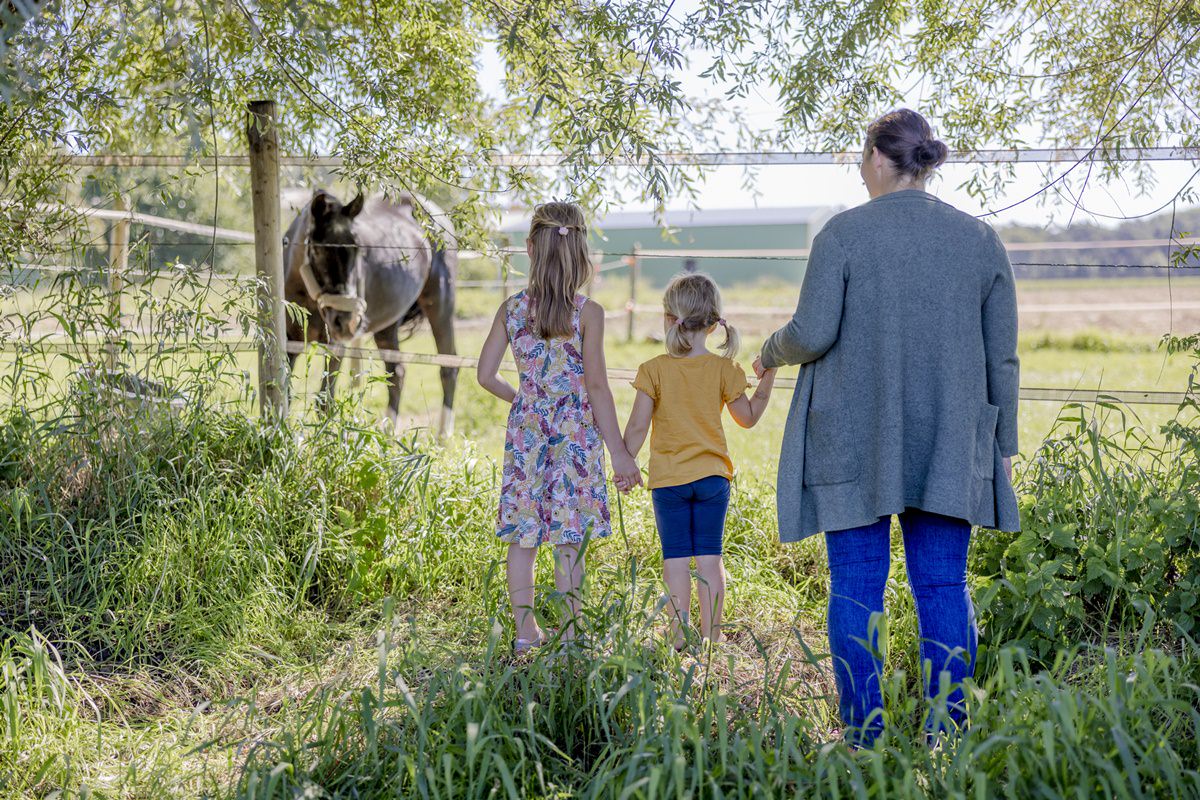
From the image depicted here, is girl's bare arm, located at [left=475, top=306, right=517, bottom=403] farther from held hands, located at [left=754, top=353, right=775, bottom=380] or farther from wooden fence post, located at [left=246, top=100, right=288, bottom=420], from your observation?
wooden fence post, located at [left=246, top=100, right=288, bottom=420]

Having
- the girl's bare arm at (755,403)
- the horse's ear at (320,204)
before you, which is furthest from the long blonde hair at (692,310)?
the horse's ear at (320,204)

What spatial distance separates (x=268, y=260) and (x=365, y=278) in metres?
2.24

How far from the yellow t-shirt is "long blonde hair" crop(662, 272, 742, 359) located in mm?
43

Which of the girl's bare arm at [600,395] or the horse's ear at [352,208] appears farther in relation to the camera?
the horse's ear at [352,208]

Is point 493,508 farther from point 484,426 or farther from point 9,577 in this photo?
point 484,426

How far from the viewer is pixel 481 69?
171 inches

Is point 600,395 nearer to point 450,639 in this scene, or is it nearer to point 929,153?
point 450,639

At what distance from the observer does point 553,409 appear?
298 cm

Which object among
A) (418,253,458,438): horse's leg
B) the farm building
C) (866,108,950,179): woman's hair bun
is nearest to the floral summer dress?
(866,108,950,179): woman's hair bun

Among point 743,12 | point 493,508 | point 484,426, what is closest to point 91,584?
point 493,508

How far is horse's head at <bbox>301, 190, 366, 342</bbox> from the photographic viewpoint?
5.70 m

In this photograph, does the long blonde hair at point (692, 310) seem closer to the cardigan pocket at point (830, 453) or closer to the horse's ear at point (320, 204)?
the cardigan pocket at point (830, 453)

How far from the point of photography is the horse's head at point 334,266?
570 centimetres

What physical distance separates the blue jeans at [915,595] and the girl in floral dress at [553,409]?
0.78 meters
